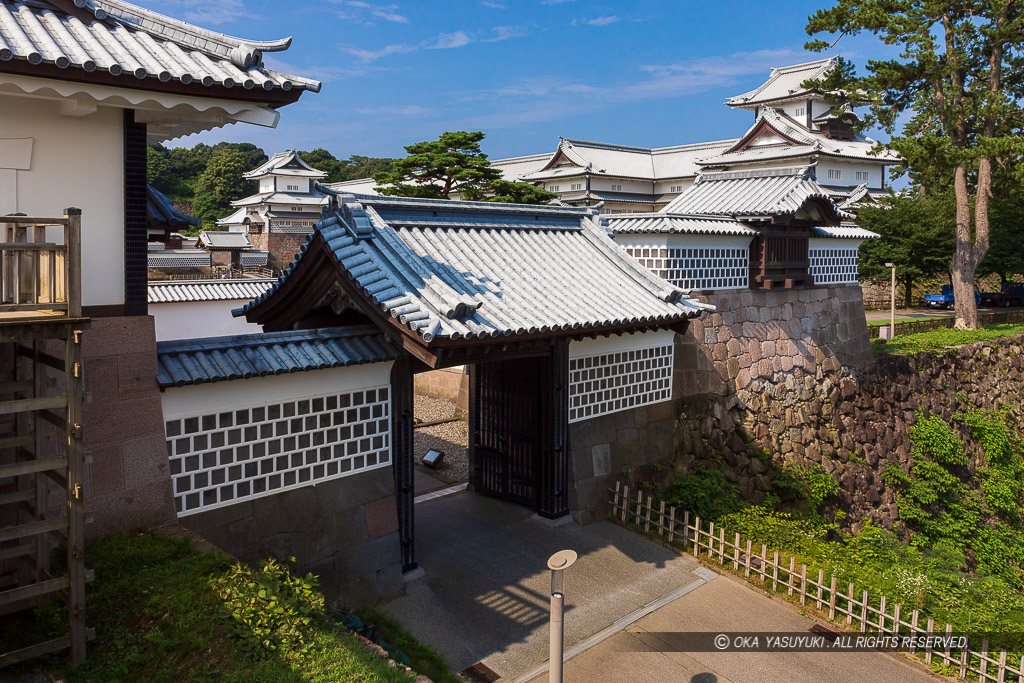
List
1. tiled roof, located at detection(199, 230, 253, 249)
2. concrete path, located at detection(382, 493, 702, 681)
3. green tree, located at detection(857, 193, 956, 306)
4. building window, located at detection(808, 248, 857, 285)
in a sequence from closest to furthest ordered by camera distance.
Result: concrete path, located at detection(382, 493, 702, 681), building window, located at detection(808, 248, 857, 285), green tree, located at detection(857, 193, 956, 306), tiled roof, located at detection(199, 230, 253, 249)

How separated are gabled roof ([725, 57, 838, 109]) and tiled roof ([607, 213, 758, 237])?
34660 millimetres

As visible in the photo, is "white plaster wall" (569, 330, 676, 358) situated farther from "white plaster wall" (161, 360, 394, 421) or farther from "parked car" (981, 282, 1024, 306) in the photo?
"parked car" (981, 282, 1024, 306)

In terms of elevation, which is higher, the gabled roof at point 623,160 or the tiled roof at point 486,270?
the gabled roof at point 623,160

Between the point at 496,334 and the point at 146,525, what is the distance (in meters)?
4.50

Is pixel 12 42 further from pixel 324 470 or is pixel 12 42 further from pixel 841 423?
pixel 841 423

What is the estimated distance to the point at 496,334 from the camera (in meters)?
9.09

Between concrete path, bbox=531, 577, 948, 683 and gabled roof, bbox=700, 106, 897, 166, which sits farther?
gabled roof, bbox=700, 106, 897, 166

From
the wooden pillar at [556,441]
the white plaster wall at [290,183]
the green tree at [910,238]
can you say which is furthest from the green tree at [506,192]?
the white plaster wall at [290,183]

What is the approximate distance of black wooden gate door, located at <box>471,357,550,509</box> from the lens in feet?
39.3

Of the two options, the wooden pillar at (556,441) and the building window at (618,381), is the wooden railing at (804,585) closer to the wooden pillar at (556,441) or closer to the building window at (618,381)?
the wooden pillar at (556,441)

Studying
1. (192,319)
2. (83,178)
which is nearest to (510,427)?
(83,178)

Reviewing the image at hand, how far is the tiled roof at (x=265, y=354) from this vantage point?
7.59 m

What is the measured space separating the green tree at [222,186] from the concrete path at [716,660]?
7106 centimetres

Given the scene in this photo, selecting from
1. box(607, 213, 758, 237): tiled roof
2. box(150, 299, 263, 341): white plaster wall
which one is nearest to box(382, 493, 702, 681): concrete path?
box(607, 213, 758, 237): tiled roof
